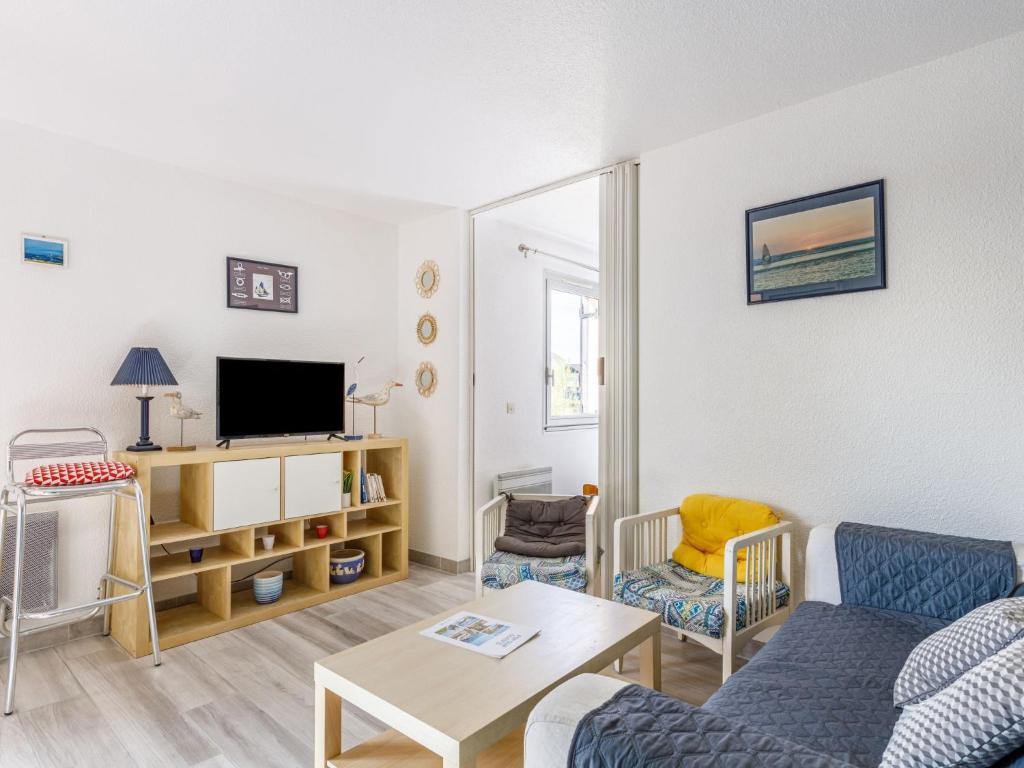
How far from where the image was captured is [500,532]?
11.0 ft

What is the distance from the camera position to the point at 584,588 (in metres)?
2.76

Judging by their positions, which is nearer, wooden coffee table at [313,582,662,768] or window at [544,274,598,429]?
wooden coffee table at [313,582,662,768]

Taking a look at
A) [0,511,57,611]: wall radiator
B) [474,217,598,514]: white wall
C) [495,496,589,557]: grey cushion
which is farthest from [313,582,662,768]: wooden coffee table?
[474,217,598,514]: white wall

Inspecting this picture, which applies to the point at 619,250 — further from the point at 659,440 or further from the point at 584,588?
the point at 584,588

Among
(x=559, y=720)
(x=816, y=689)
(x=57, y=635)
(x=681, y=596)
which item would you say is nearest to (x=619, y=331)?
(x=681, y=596)

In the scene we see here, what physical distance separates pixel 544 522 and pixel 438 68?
7.40ft

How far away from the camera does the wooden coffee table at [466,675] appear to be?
144 cm

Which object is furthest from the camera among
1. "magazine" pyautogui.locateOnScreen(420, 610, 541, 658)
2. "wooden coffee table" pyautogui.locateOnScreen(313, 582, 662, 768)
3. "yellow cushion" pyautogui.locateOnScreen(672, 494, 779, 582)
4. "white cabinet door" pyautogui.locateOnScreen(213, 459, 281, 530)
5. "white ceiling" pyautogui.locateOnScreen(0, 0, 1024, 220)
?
"white cabinet door" pyautogui.locateOnScreen(213, 459, 281, 530)

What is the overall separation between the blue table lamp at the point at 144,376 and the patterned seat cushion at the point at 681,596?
7.77 feet

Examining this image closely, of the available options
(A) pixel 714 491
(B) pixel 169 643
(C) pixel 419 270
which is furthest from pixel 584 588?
(C) pixel 419 270

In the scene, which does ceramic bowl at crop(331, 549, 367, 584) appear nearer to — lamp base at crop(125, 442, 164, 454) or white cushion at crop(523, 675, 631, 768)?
lamp base at crop(125, 442, 164, 454)

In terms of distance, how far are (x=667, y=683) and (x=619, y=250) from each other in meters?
2.09

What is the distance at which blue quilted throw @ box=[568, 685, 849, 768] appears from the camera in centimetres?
94

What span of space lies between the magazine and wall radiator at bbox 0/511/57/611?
2073 mm
